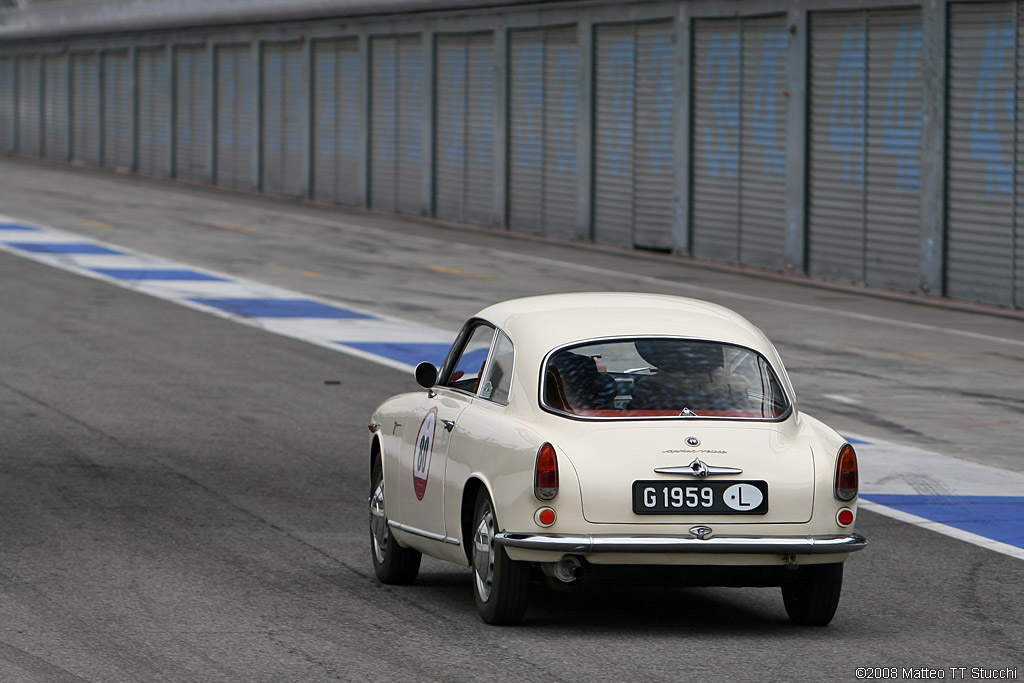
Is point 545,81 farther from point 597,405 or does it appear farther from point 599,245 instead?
point 597,405

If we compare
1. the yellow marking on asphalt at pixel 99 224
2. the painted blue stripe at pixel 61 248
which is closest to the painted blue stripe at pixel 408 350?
the painted blue stripe at pixel 61 248

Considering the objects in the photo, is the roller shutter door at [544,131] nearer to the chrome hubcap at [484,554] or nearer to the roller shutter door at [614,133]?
the roller shutter door at [614,133]

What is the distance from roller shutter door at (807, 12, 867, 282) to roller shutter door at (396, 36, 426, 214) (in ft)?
44.0

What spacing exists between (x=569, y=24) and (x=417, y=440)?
2657 cm

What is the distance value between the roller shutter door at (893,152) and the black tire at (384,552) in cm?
1775

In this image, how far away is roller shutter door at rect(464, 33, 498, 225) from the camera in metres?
37.4

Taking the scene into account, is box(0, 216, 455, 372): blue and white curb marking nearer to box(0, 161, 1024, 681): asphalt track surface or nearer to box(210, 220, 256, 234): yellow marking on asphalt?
box(0, 161, 1024, 681): asphalt track surface

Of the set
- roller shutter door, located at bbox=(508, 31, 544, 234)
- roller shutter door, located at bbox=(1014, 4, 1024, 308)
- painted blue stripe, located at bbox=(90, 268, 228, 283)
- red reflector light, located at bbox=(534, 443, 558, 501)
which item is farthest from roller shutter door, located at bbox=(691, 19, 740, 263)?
red reflector light, located at bbox=(534, 443, 558, 501)

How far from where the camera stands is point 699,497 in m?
7.52

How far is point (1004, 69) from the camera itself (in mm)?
24391

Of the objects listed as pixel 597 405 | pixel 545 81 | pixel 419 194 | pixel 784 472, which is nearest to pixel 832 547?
pixel 784 472

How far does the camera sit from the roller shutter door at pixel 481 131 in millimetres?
37438

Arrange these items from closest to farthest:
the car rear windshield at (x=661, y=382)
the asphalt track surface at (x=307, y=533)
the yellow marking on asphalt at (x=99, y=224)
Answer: the asphalt track surface at (x=307, y=533) → the car rear windshield at (x=661, y=382) → the yellow marking on asphalt at (x=99, y=224)

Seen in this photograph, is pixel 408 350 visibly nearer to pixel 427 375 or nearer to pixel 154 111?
pixel 427 375
